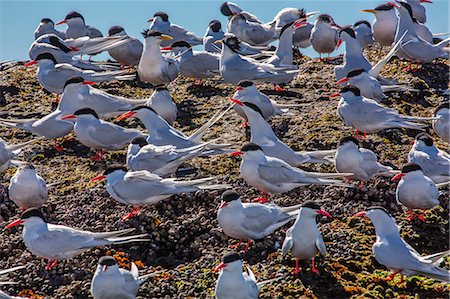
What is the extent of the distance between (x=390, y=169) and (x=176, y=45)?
15.5 ft

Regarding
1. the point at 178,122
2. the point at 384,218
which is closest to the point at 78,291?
the point at 384,218

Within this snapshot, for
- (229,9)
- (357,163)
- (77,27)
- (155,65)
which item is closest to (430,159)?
(357,163)

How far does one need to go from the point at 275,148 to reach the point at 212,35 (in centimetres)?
532

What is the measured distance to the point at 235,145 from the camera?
8125mm

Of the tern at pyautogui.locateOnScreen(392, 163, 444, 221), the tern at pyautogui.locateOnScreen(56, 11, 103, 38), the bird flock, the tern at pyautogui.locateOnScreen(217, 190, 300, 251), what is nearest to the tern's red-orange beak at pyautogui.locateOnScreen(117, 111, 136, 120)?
the bird flock

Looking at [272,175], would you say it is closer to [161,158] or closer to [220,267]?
[161,158]

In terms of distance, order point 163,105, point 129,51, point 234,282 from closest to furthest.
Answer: point 234,282 < point 163,105 < point 129,51

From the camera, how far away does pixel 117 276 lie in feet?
18.0

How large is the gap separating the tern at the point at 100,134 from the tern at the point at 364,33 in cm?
511

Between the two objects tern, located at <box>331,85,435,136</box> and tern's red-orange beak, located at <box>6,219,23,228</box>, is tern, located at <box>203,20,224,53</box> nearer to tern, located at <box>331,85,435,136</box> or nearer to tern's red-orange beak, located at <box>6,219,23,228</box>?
tern, located at <box>331,85,435,136</box>

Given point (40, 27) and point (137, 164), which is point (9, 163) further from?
point (40, 27)

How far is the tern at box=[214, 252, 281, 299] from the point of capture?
526cm

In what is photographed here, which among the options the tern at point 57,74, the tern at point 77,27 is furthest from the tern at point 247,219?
the tern at point 77,27

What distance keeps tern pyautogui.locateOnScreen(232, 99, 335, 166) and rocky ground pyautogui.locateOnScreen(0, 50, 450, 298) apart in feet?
0.51
